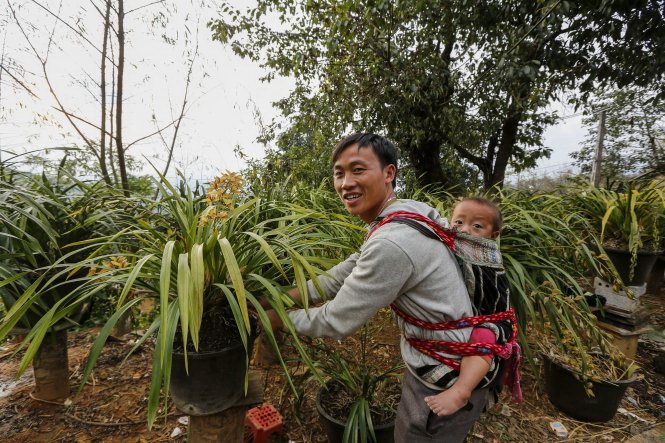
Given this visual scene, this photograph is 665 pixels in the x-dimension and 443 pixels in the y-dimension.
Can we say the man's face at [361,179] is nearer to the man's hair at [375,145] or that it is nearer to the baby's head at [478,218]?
the man's hair at [375,145]

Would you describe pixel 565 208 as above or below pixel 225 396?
above

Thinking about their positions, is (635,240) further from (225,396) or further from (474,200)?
(225,396)

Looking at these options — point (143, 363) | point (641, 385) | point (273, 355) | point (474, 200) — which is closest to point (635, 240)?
point (641, 385)

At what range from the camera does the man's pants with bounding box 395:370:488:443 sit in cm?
99

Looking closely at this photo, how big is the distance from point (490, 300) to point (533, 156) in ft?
18.7

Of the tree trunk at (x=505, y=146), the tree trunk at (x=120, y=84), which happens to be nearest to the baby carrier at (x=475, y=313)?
the tree trunk at (x=120, y=84)

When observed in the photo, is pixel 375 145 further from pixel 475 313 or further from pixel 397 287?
pixel 475 313

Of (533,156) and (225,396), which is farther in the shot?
(533,156)

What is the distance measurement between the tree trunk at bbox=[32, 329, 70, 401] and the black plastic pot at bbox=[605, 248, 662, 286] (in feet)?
10.9

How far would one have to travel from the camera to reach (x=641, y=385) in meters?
2.13

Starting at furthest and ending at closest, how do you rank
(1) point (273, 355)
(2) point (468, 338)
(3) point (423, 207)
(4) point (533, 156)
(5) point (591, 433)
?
(4) point (533, 156) < (1) point (273, 355) < (5) point (591, 433) < (3) point (423, 207) < (2) point (468, 338)

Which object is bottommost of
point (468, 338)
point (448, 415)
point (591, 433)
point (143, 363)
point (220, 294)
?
point (591, 433)

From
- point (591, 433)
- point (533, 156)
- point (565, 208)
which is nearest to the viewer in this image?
point (591, 433)

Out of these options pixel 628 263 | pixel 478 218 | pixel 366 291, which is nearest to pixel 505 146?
pixel 628 263
